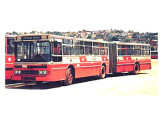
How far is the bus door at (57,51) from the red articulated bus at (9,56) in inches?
77.2

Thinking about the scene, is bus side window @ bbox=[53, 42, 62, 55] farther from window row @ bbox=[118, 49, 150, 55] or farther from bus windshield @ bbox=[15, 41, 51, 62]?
window row @ bbox=[118, 49, 150, 55]

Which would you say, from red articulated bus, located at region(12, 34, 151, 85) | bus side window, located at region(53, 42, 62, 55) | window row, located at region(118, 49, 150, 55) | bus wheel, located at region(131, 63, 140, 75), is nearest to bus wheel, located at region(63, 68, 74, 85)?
red articulated bus, located at region(12, 34, 151, 85)

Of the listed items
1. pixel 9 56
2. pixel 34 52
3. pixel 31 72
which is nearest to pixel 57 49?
pixel 34 52

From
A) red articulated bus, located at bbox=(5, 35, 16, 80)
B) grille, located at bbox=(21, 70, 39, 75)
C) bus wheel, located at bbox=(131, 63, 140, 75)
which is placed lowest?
bus wheel, located at bbox=(131, 63, 140, 75)

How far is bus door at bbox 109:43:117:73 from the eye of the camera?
2117 cm

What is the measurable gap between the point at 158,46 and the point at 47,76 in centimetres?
488

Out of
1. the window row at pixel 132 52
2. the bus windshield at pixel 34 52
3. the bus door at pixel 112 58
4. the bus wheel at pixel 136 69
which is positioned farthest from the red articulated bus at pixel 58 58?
the bus wheel at pixel 136 69

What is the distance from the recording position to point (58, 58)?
15.5 meters

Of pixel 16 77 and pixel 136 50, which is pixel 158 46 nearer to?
pixel 16 77

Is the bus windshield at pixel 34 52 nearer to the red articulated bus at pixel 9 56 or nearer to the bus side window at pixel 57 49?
the bus side window at pixel 57 49

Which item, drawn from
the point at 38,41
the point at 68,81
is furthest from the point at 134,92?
the point at 38,41

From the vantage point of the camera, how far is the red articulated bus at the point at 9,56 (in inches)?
610

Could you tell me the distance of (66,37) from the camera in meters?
16.2

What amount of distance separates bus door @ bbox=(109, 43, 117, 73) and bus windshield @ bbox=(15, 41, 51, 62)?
6898 millimetres
